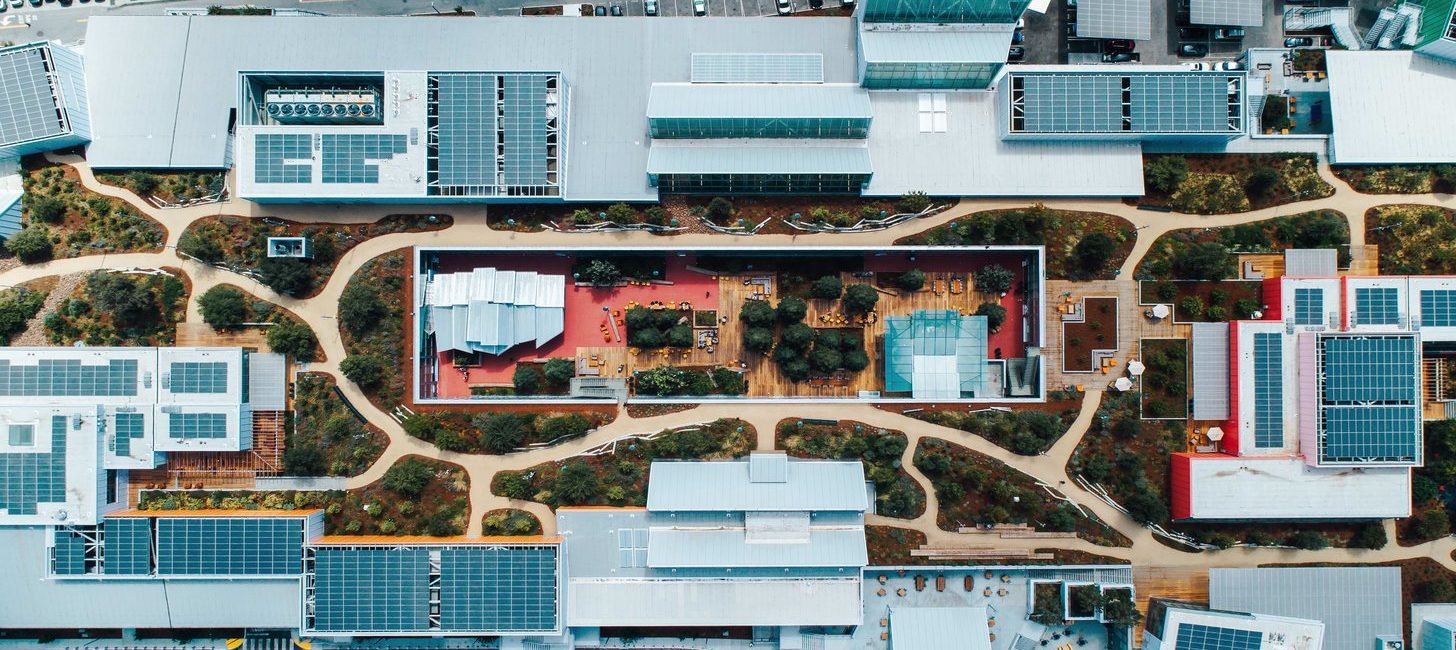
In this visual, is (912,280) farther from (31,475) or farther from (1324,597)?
(31,475)

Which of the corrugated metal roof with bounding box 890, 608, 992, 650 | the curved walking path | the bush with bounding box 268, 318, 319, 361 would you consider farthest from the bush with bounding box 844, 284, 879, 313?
the bush with bounding box 268, 318, 319, 361

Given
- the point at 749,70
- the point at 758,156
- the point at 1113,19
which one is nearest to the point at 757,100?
the point at 749,70

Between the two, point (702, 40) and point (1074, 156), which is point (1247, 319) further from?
point (702, 40)

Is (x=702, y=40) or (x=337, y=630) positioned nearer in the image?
(x=337, y=630)

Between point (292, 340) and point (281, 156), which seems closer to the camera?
point (281, 156)

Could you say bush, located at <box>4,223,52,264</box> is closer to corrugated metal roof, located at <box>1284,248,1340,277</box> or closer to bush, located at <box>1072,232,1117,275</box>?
bush, located at <box>1072,232,1117,275</box>

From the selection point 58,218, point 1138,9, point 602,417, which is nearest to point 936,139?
point 1138,9
